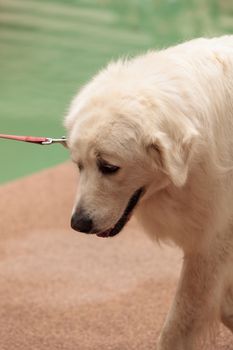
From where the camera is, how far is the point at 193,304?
2.00 metres

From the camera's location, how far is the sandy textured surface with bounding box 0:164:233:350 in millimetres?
2541

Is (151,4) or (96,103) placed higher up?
(96,103)

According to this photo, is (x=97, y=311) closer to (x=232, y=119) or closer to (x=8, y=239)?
(x=8, y=239)

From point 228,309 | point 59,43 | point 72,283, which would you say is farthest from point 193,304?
point 59,43

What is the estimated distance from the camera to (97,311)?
275cm

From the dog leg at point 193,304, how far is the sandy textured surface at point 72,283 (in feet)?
1.14

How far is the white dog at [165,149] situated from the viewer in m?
1.66

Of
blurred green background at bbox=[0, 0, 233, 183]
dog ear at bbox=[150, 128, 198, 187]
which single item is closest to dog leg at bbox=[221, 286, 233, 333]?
dog ear at bbox=[150, 128, 198, 187]

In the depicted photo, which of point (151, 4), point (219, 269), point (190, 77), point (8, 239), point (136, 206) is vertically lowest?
point (151, 4)

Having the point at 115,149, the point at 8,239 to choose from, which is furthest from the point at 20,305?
the point at 115,149

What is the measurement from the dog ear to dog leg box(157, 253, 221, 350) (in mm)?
367

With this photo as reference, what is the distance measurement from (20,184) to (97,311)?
149 cm

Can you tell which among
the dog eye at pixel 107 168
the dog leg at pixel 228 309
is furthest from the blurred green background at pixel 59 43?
the dog eye at pixel 107 168

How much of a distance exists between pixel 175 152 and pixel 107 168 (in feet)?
0.55
